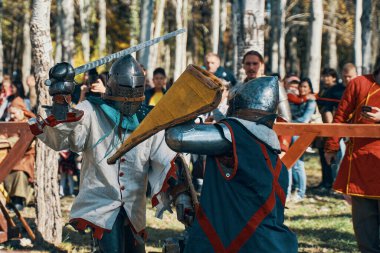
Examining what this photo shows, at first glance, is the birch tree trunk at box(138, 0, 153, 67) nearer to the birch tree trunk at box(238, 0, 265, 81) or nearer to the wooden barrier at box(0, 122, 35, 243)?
the birch tree trunk at box(238, 0, 265, 81)

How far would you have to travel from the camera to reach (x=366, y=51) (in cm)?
2083

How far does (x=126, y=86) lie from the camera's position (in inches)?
205

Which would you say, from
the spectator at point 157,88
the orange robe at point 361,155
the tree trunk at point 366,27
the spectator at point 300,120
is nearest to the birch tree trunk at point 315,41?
the tree trunk at point 366,27

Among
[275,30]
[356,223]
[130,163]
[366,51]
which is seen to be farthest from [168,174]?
[275,30]

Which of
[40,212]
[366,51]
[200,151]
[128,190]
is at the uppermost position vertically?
[366,51]

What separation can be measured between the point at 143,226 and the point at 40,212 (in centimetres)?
251

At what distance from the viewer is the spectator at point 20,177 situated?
974 cm

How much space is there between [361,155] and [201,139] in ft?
9.07

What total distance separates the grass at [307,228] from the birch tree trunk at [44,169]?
0.20m

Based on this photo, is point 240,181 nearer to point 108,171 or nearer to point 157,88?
point 108,171

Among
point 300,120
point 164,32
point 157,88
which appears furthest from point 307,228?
point 164,32

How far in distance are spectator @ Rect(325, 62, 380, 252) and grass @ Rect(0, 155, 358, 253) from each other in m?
1.50

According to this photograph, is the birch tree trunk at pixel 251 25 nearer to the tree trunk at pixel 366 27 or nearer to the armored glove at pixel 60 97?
the armored glove at pixel 60 97

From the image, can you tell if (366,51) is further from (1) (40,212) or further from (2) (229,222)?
(2) (229,222)
